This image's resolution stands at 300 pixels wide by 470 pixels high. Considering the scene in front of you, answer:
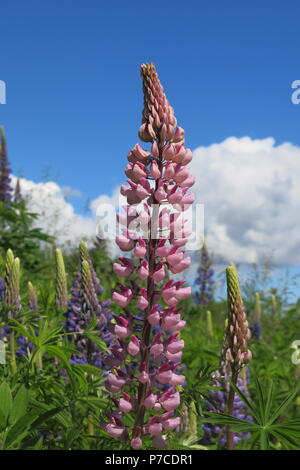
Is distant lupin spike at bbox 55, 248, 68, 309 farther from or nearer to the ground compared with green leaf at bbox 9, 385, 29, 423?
farther from the ground

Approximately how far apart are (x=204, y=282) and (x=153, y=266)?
22.0 feet

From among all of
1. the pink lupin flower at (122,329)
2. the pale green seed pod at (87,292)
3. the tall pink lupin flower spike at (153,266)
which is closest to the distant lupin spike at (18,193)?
the pale green seed pod at (87,292)

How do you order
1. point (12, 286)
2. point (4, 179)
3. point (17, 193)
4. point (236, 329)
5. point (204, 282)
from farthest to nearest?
1. point (17, 193)
2. point (4, 179)
3. point (204, 282)
4. point (12, 286)
5. point (236, 329)

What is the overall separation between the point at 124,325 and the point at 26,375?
544mm

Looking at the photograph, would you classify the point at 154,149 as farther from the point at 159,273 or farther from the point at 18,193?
the point at 18,193

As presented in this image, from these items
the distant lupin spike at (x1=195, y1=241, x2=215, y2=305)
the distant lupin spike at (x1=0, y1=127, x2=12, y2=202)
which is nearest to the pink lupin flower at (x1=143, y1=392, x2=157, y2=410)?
the distant lupin spike at (x1=195, y1=241, x2=215, y2=305)

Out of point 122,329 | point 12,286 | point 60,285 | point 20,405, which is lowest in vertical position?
point 20,405

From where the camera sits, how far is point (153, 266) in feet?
5.99

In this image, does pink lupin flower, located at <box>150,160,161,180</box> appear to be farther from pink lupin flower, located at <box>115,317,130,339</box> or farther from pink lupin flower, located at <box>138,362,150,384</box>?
pink lupin flower, located at <box>138,362,150,384</box>

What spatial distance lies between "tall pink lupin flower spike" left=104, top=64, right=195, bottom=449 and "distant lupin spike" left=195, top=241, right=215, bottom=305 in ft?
21.1

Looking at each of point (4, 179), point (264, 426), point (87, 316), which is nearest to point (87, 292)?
point (87, 316)

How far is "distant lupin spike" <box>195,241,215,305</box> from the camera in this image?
8336 mm

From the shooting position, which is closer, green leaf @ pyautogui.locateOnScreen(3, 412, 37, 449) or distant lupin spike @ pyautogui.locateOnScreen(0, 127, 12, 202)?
green leaf @ pyautogui.locateOnScreen(3, 412, 37, 449)
